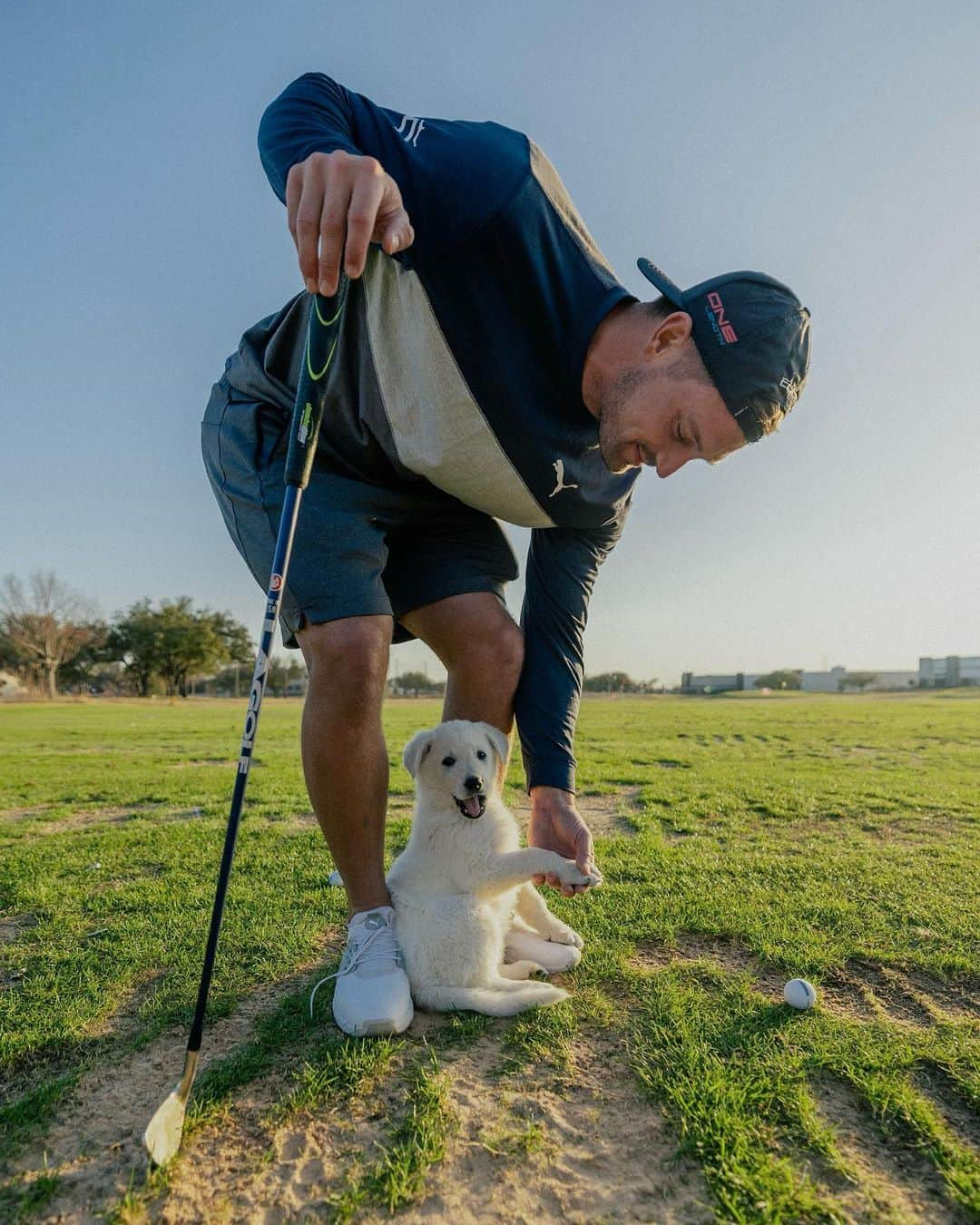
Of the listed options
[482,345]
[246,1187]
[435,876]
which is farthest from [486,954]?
[482,345]

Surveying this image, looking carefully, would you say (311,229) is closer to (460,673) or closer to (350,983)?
(460,673)

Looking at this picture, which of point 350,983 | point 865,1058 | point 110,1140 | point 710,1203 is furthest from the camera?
point 350,983

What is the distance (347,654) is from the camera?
2.21 metres

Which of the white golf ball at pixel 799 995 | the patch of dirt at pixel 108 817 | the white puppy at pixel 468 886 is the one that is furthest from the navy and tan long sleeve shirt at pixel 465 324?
the patch of dirt at pixel 108 817

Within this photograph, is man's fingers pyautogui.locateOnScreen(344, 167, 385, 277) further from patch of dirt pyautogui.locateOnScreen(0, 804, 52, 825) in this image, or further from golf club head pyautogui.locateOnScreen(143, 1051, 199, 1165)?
patch of dirt pyautogui.locateOnScreen(0, 804, 52, 825)

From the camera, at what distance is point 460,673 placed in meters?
2.84

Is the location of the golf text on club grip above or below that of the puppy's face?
above

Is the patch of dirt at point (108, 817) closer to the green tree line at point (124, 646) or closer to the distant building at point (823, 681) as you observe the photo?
the green tree line at point (124, 646)

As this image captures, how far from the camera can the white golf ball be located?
202 cm

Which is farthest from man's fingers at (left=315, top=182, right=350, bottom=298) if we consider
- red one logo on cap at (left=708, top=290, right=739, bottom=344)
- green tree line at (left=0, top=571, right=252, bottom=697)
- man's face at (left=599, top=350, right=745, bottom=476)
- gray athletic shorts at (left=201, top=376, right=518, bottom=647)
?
green tree line at (left=0, top=571, right=252, bottom=697)

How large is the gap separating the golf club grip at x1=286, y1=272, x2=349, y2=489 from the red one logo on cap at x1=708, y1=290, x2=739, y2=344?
1.04 meters

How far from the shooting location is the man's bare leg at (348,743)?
2.21 metres

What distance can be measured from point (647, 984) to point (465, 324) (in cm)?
202

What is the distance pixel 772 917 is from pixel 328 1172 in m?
1.95
